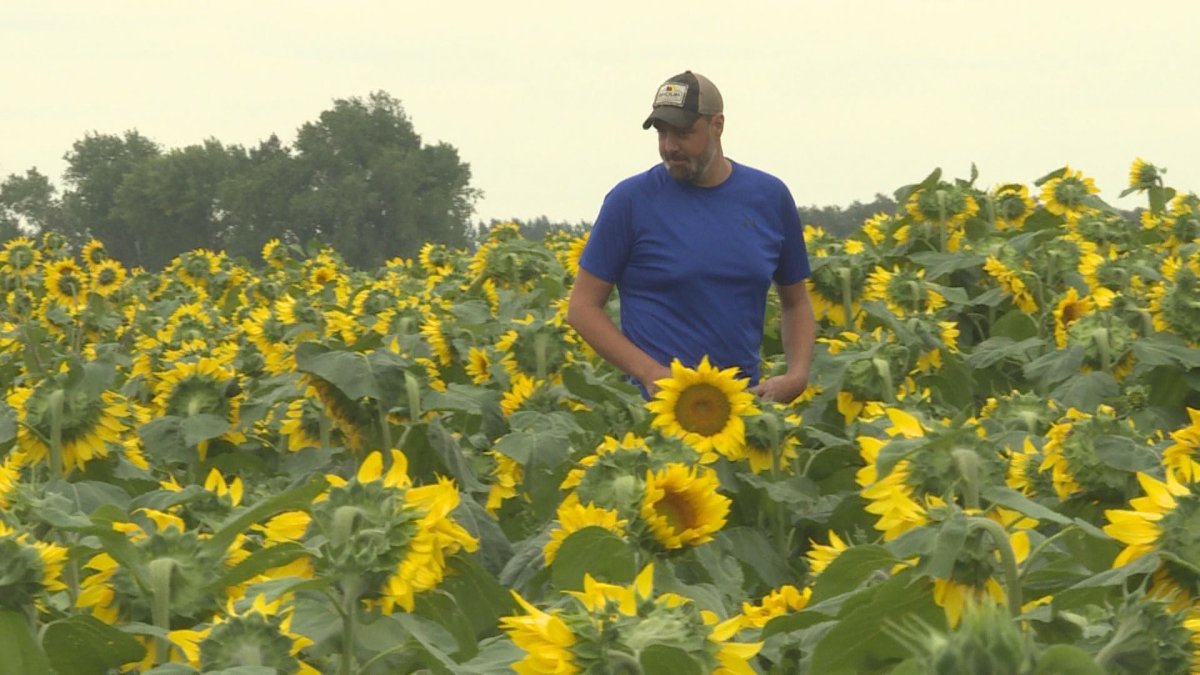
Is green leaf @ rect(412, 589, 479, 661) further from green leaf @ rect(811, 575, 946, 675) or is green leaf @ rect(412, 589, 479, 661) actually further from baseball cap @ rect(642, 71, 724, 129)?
baseball cap @ rect(642, 71, 724, 129)

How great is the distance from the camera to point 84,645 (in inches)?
84.9

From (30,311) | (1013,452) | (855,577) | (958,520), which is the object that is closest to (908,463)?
(855,577)

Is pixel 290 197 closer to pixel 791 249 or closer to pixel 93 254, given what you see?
pixel 93 254

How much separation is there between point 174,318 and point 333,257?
17.0 feet

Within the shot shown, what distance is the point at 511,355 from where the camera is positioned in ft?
18.3

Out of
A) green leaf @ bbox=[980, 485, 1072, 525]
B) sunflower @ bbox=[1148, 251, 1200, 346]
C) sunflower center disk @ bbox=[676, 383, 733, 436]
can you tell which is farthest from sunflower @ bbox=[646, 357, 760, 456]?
green leaf @ bbox=[980, 485, 1072, 525]

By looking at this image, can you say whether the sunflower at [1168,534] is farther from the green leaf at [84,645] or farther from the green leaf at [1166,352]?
the green leaf at [1166,352]

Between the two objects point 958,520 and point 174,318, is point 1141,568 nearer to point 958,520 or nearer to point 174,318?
point 958,520

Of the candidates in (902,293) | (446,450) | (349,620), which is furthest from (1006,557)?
(902,293)

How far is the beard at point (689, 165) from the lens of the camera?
4.79 m

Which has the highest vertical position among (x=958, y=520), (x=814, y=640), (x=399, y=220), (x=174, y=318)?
(x=399, y=220)

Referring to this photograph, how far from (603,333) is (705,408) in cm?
91

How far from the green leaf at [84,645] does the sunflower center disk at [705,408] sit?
1.96 m

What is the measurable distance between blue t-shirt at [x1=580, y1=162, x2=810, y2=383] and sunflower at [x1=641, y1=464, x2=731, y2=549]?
200 cm
